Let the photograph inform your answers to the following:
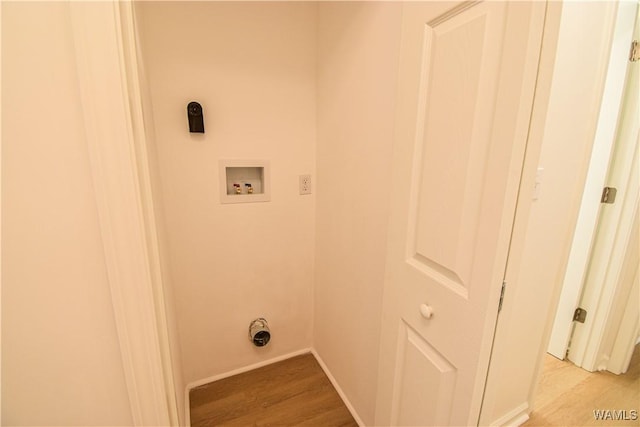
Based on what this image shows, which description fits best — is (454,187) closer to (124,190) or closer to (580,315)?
(124,190)

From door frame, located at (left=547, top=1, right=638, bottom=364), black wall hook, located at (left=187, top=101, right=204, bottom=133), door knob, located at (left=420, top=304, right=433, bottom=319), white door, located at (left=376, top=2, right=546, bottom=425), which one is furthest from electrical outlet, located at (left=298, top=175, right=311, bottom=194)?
door frame, located at (left=547, top=1, right=638, bottom=364)

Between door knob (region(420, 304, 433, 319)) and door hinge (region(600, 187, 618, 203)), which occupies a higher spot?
door hinge (region(600, 187, 618, 203))

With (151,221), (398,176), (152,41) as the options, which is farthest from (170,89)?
(398,176)

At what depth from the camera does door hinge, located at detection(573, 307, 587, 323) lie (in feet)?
5.87

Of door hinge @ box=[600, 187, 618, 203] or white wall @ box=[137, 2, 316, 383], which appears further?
door hinge @ box=[600, 187, 618, 203]

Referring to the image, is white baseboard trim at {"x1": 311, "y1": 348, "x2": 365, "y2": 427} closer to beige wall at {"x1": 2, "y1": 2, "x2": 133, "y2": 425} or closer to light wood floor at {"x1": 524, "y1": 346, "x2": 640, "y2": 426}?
light wood floor at {"x1": 524, "y1": 346, "x2": 640, "y2": 426}

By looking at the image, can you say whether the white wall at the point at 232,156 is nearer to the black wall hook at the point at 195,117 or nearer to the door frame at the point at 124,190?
the black wall hook at the point at 195,117

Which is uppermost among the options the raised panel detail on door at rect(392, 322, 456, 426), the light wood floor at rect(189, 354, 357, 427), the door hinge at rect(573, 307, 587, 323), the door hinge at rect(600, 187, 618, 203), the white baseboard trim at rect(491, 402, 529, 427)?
the door hinge at rect(600, 187, 618, 203)

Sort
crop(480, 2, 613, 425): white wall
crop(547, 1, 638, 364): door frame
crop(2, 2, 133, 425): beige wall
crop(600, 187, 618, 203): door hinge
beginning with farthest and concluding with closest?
crop(600, 187, 618, 203): door hinge
crop(547, 1, 638, 364): door frame
crop(480, 2, 613, 425): white wall
crop(2, 2, 133, 425): beige wall

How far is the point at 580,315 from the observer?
1.80m

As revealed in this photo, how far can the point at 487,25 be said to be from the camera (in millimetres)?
590

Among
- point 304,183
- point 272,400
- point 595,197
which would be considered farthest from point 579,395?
point 304,183

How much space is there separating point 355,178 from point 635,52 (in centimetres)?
164

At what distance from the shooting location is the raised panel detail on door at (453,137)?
2.00 ft
